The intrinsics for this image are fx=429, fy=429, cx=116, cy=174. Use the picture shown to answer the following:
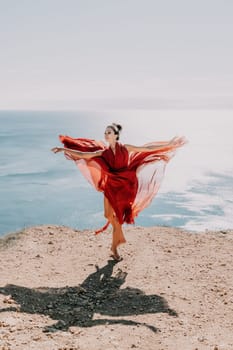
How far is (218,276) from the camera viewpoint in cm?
860

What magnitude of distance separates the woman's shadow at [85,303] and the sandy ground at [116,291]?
0.6 inches

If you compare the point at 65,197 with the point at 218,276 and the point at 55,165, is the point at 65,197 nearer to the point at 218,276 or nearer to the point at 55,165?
the point at 55,165

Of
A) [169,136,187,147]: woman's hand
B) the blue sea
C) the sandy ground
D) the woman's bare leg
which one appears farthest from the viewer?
the blue sea

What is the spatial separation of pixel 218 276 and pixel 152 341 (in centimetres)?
325

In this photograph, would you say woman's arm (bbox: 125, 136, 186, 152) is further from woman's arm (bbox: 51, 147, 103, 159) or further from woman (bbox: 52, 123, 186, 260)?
woman's arm (bbox: 51, 147, 103, 159)

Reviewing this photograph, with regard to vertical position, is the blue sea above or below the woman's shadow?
below

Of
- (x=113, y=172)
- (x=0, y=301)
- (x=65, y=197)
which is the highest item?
(x=113, y=172)

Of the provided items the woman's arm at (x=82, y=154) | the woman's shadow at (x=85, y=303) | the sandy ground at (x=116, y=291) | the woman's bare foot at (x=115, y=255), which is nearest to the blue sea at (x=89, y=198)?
the sandy ground at (x=116, y=291)

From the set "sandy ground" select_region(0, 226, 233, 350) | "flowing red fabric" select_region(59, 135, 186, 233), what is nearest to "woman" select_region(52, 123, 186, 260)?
"flowing red fabric" select_region(59, 135, 186, 233)

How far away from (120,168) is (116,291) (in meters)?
2.56

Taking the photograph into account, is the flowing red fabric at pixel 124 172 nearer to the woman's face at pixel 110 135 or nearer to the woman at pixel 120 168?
the woman at pixel 120 168

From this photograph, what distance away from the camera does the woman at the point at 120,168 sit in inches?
353

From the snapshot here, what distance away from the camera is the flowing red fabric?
904 centimetres

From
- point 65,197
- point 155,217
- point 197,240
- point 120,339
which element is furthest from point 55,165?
point 120,339
